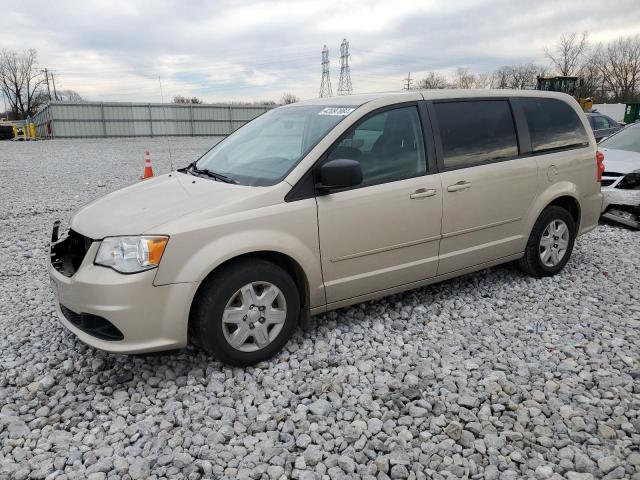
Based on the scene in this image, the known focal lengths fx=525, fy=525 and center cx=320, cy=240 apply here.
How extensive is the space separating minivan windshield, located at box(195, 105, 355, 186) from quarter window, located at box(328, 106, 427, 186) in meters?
0.19

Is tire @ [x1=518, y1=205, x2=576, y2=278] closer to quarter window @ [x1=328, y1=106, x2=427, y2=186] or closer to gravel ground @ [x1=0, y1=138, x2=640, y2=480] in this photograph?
gravel ground @ [x1=0, y1=138, x2=640, y2=480]

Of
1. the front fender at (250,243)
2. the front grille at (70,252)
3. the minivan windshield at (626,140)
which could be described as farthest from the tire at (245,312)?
the minivan windshield at (626,140)

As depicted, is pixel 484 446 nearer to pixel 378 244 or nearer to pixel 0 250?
pixel 378 244

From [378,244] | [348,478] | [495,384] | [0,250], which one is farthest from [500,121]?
[0,250]

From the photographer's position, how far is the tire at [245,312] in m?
3.29

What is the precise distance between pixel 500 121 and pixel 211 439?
3.58m

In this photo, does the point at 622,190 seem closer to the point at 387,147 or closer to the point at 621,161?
→ the point at 621,161

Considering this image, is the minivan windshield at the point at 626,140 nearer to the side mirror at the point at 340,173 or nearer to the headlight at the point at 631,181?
the headlight at the point at 631,181

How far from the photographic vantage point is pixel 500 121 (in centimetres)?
469

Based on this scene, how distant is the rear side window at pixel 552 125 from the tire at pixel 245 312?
286 cm

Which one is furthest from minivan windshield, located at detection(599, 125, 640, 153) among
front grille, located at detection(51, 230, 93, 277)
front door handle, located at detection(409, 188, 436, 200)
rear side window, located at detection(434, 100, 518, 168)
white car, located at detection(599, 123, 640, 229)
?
front grille, located at detection(51, 230, 93, 277)

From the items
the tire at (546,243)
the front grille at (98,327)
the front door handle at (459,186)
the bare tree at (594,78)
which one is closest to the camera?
the front grille at (98,327)

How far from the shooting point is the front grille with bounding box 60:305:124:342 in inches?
126

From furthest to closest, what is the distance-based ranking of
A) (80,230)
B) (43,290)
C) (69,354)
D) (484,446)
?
(43,290) → (69,354) → (80,230) → (484,446)
